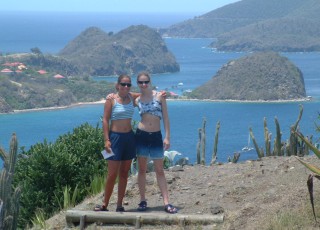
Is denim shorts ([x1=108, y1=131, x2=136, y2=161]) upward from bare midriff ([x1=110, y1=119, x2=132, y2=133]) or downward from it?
downward

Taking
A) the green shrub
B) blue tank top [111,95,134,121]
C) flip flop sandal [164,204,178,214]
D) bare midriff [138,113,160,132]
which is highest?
blue tank top [111,95,134,121]

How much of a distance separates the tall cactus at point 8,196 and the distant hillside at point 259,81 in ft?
313

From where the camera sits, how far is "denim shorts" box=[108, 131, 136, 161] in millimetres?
7738

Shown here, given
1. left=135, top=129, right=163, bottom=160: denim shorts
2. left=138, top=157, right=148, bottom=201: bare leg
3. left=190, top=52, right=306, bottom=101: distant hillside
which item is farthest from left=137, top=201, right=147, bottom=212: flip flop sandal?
left=190, top=52, right=306, bottom=101: distant hillside

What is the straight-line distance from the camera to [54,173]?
34.8 feet

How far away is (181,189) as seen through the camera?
9.00 meters

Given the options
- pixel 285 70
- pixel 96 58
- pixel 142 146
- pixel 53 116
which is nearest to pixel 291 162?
pixel 142 146

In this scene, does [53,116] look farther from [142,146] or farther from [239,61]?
[142,146]

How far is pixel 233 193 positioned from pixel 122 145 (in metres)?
1.41

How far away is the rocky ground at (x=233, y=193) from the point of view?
23.8 feet

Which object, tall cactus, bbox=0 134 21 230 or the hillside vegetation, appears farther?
the hillside vegetation

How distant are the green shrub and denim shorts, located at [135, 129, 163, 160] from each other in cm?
258

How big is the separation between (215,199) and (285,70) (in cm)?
9830

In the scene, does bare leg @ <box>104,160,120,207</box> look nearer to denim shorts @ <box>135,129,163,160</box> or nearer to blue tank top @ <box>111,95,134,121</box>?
denim shorts @ <box>135,129,163,160</box>
